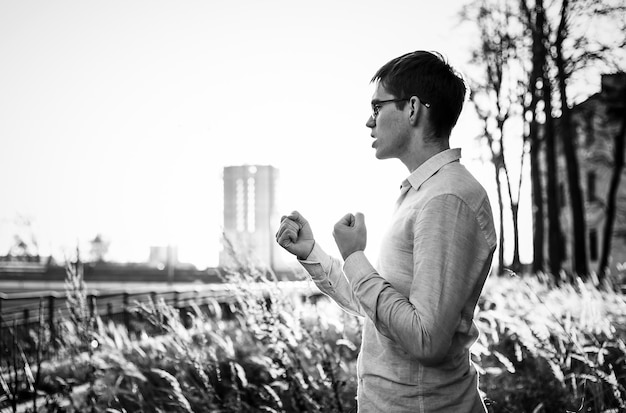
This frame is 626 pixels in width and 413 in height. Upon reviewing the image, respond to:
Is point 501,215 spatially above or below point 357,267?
above

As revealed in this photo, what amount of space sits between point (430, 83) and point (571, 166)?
52.0ft

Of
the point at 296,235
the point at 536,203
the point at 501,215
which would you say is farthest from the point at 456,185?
the point at 501,215

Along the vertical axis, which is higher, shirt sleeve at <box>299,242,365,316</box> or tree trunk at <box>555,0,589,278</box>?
tree trunk at <box>555,0,589,278</box>

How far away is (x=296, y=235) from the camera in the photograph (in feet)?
6.33

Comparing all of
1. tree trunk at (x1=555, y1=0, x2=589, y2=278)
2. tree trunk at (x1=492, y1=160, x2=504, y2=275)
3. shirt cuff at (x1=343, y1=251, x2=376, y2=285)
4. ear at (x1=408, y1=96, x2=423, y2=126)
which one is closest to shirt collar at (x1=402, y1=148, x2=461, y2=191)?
ear at (x1=408, y1=96, x2=423, y2=126)

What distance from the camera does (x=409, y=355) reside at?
5.32ft

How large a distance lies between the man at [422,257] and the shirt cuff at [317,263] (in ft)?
0.96

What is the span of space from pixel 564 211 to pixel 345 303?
40442 mm

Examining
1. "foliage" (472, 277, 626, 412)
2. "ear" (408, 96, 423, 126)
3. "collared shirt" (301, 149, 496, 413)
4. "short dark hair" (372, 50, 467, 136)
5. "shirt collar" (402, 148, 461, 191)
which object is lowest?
"foliage" (472, 277, 626, 412)

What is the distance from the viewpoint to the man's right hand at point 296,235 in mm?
→ 1913

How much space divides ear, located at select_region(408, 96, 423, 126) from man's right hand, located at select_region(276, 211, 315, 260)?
48cm

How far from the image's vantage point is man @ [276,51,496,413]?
1502 mm

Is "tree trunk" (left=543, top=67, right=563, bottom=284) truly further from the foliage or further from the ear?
the ear

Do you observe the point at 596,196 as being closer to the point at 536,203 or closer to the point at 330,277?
the point at 536,203
